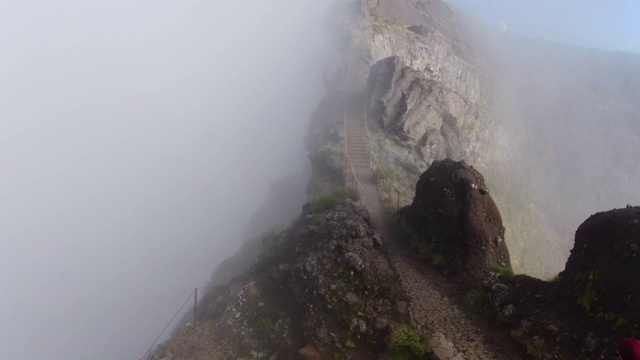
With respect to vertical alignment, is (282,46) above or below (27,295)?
above

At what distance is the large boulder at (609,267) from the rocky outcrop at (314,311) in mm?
4320

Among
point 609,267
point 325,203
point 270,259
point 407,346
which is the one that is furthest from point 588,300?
point 270,259

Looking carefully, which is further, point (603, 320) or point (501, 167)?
point (501, 167)

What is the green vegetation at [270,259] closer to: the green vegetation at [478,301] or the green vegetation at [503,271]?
the green vegetation at [478,301]

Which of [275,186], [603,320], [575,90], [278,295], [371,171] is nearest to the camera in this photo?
[603,320]

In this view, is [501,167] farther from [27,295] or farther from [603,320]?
[27,295]

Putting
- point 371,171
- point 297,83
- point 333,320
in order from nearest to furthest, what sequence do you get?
point 333,320 < point 371,171 < point 297,83

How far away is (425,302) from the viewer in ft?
39.1

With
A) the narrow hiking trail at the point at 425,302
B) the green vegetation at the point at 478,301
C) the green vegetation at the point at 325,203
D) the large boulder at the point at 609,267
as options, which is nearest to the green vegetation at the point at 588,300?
the large boulder at the point at 609,267

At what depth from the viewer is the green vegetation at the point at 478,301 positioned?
11.0 meters

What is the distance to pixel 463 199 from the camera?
13625 mm

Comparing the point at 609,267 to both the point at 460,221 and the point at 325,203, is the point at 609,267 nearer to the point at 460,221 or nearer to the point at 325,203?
the point at 460,221

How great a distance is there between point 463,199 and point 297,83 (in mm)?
38457

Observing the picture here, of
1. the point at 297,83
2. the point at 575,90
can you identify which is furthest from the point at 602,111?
the point at 297,83
